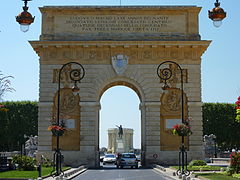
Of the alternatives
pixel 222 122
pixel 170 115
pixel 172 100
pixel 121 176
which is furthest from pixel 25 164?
pixel 222 122

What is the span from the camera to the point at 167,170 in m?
32.7

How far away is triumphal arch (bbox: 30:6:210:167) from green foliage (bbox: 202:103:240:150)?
2040 cm

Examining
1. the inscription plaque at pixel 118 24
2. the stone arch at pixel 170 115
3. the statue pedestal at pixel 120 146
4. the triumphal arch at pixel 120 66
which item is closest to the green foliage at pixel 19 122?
the triumphal arch at pixel 120 66

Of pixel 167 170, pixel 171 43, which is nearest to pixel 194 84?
pixel 171 43

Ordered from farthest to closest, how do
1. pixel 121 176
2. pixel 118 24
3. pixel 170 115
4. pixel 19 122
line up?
pixel 19 122 < pixel 118 24 < pixel 170 115 < pixel 121 176

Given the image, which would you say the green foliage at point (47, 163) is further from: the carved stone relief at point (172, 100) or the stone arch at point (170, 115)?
the carved stone relief at point (172, 100)

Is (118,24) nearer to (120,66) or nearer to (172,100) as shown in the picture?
(120,66)

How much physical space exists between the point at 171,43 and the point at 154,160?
10.4m

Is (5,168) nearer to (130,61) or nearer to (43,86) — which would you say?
(43,86)

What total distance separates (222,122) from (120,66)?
24.7 metres

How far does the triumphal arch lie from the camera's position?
3972 cm

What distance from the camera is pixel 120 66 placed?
4019 centimetres

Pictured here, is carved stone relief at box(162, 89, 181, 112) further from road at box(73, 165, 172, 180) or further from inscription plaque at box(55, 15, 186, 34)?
road at box(73, 165, 172, 180)

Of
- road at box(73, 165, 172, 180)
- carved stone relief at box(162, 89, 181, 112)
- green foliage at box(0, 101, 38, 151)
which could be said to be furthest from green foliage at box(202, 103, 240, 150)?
road at box(73, 165, 172, 180)
